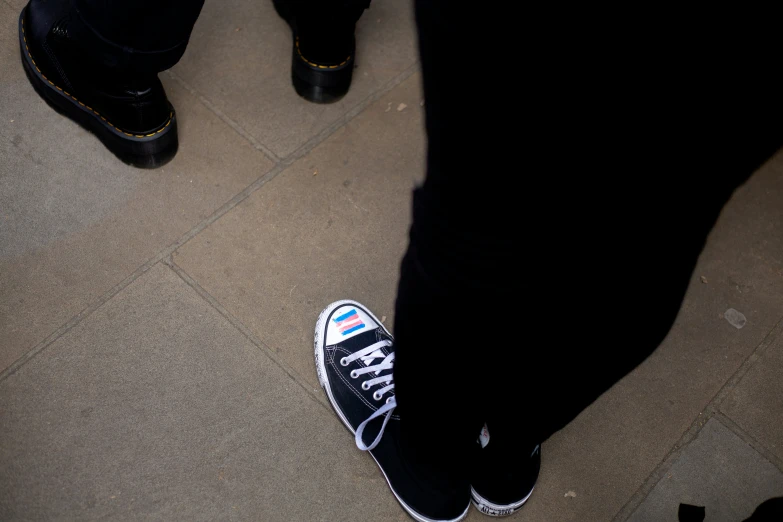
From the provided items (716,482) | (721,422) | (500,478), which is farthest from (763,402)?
(500,478)

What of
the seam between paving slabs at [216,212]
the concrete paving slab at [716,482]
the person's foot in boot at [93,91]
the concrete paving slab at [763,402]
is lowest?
the concrete paving slab at [763,402]

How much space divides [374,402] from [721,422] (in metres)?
0.86

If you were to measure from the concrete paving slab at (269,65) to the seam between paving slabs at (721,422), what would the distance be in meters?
1.28

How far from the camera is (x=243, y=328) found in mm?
1684

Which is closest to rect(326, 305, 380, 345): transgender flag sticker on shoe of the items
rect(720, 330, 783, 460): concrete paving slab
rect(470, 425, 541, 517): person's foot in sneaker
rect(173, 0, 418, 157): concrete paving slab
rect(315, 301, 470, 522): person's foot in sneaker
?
rect(315, 301, 470, 522): person's foot in sneaker

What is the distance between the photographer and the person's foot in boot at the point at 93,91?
1.73m

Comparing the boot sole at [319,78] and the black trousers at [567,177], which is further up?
the black trousers at [567,177]

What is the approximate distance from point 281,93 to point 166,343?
2.88 ft

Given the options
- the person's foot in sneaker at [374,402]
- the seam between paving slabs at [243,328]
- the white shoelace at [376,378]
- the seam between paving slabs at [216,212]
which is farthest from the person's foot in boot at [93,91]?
the white shoelace at [376,378]

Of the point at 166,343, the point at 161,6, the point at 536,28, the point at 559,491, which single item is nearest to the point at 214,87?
the point at 161,6

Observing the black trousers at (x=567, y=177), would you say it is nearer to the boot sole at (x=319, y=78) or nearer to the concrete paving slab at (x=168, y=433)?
the concrete paving slab at (x=168, y=433)

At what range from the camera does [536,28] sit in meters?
0.64

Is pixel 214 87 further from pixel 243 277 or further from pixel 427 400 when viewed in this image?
pixel 427 400

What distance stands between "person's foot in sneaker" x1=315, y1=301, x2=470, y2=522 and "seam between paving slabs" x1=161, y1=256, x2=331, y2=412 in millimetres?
36
